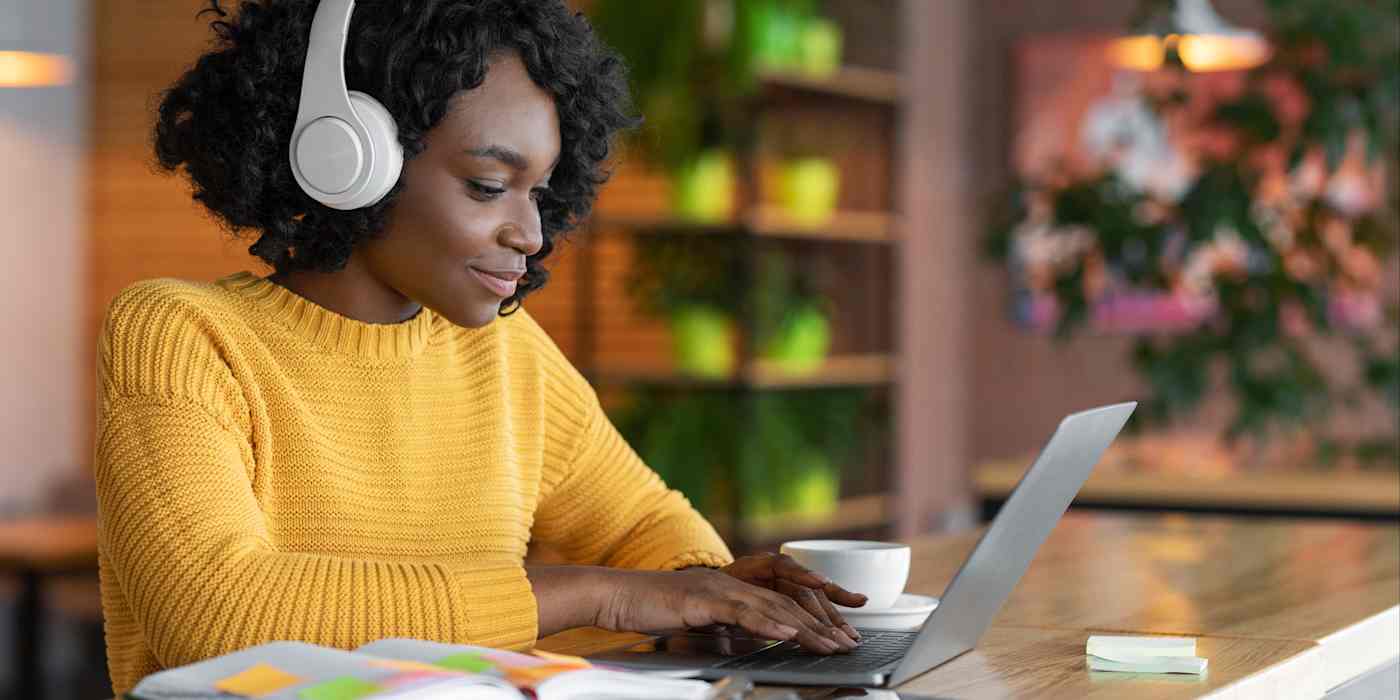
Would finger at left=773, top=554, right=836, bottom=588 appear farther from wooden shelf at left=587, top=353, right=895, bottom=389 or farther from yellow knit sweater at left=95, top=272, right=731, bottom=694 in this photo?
wooden shelf at left=587, top=353, right=895, bottom=389

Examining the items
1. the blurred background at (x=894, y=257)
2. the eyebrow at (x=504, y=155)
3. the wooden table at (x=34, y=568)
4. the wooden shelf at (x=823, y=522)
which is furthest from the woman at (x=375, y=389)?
the wooden shelf at (x=823, y=522)

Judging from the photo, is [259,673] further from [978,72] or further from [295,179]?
[978,72]

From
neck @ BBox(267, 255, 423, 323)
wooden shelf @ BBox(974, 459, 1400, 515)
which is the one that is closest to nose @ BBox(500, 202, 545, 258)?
neck @ BBox(267, 255, 423, 323)

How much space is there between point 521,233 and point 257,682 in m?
0.52

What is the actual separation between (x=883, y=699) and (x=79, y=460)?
4.29 metres

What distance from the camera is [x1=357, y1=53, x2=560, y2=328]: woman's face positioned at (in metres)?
1.41

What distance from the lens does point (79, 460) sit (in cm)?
500

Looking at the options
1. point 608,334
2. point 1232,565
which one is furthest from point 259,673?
point 608,334

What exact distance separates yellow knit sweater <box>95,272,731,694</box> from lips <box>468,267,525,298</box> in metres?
0.13

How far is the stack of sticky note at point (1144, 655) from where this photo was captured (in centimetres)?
→ 123

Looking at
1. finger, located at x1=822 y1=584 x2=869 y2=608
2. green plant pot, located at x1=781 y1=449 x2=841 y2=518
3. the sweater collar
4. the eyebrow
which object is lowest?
green plant pot, located at x1=781 y1=449 x2=841 y2=518

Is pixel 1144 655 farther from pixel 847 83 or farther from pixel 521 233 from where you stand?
pixel 847 83

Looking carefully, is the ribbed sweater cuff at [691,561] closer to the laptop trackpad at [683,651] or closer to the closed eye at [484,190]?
the laptop trackpad at [683,651]

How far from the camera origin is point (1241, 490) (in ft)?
12.3
